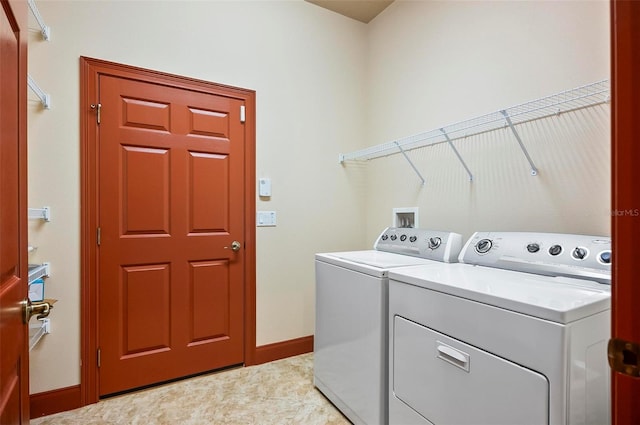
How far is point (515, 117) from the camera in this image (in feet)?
5.58

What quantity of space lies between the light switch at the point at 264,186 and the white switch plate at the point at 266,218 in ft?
0.48

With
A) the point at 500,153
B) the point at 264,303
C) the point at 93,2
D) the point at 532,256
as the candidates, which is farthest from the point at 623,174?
the point at 93,2

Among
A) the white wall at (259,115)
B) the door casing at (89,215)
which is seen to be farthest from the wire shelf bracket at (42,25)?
the door casing at (89,215)

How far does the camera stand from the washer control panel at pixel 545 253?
121cm

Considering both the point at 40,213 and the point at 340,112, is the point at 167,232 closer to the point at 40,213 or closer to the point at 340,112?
the point at 40,213

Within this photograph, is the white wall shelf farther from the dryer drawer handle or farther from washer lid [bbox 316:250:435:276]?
the dryer drawer handle

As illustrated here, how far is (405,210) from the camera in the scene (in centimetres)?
242

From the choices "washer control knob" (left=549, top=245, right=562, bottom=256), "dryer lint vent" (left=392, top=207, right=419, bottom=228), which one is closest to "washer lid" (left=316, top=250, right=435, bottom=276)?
"dryer lint vent" (left=392, top=207, right=419, bottom=228)

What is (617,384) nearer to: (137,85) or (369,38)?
(137,85)

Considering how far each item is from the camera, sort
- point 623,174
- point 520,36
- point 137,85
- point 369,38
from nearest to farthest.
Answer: point 623,174
point 520,36
point 137,85
point 369,38

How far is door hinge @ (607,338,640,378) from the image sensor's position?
0.46 m

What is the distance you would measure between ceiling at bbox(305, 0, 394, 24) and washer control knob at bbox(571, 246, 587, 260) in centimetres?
227

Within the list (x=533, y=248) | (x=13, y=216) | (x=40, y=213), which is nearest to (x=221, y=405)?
(x=40, y=213)

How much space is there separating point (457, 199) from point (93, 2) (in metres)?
2.52
